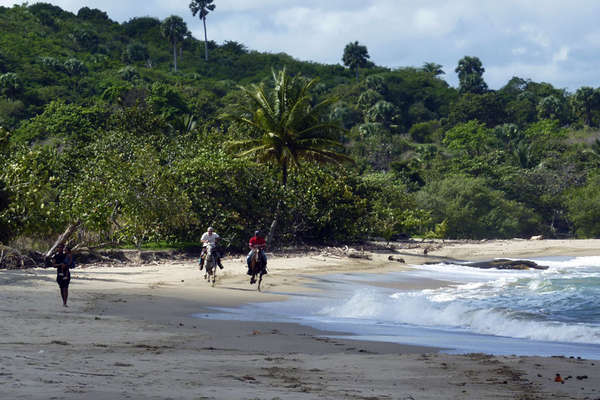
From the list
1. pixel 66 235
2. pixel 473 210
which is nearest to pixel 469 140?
pixel 473 210

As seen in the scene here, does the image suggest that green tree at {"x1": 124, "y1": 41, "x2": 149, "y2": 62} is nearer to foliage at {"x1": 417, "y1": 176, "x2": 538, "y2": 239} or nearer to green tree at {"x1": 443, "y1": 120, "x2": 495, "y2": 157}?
green tree at {"x1": 443, "y1": 120, "x2": 495, "y2": 157}

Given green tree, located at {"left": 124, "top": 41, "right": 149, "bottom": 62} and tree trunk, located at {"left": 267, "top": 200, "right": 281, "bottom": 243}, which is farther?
green tree, located at {"left": 124, "top": 41, "right": 149, "bottom": 62}

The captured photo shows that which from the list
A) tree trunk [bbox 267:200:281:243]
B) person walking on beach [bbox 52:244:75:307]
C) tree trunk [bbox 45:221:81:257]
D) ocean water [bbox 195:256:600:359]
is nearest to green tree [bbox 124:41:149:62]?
tree trunk [bbox 267:200:281:243]

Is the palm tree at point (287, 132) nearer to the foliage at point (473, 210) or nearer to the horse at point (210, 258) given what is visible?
the horse at point (210, 258)

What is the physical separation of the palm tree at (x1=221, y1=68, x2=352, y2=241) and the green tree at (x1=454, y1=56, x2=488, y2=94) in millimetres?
89897

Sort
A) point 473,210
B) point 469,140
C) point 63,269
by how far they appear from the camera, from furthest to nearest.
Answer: point 469,140
point 473,210
point 63,269

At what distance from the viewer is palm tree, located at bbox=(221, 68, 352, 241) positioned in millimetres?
32719

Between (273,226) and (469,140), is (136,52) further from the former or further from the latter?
(273,226)

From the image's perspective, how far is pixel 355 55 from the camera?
424 ft

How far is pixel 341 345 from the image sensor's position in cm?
1029

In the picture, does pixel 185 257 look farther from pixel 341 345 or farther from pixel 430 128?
pixel 430 128

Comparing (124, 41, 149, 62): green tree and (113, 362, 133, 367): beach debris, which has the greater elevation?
(124, 41, 149, 62): green tree

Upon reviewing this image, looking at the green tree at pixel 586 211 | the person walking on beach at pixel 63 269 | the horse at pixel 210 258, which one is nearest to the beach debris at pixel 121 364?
the person walking on beach at pixel 63 269

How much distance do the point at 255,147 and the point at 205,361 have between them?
25308 mm
